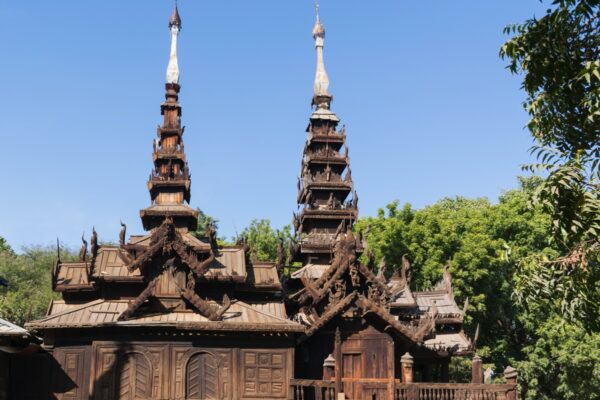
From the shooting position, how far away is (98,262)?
29359 mm

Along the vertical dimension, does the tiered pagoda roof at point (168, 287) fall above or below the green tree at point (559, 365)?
above

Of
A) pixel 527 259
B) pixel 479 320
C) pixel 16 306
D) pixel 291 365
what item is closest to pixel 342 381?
pixel 291 365

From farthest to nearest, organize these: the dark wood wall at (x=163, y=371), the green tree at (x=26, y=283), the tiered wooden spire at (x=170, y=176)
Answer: the green tree at (x=26, y=283), the tiered wooden spire at (x=170, y=176), the dark wood wall at (x=163, y=371)

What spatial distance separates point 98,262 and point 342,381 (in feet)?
32.5

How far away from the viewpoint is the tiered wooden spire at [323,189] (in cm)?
3678

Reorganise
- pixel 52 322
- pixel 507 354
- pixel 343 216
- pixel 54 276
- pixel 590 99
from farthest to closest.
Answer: pixel 507 354 → pixel 343 216 → pixel 54 276 → pixel 52 322 → pixel 590 99

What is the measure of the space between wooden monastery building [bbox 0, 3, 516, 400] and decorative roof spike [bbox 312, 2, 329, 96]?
1119cm

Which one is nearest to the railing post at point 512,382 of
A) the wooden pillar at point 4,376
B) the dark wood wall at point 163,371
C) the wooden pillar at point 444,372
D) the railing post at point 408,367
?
the railing post at point 408,367

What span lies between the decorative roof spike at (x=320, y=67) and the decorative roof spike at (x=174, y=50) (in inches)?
306

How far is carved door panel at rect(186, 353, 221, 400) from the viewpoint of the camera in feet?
87.0

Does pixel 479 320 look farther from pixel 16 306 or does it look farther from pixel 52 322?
pixel 16 306

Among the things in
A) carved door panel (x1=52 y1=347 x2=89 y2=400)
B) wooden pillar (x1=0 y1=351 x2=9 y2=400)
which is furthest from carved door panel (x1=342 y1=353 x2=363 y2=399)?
wooden pillar (x1=0 y1=351 x2=9 y2=400)

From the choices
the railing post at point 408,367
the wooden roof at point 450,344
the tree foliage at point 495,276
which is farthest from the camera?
the tree foliage at point 495,276

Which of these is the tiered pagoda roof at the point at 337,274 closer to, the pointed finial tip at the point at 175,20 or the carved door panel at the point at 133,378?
the carved door panel at the point at 133,378
